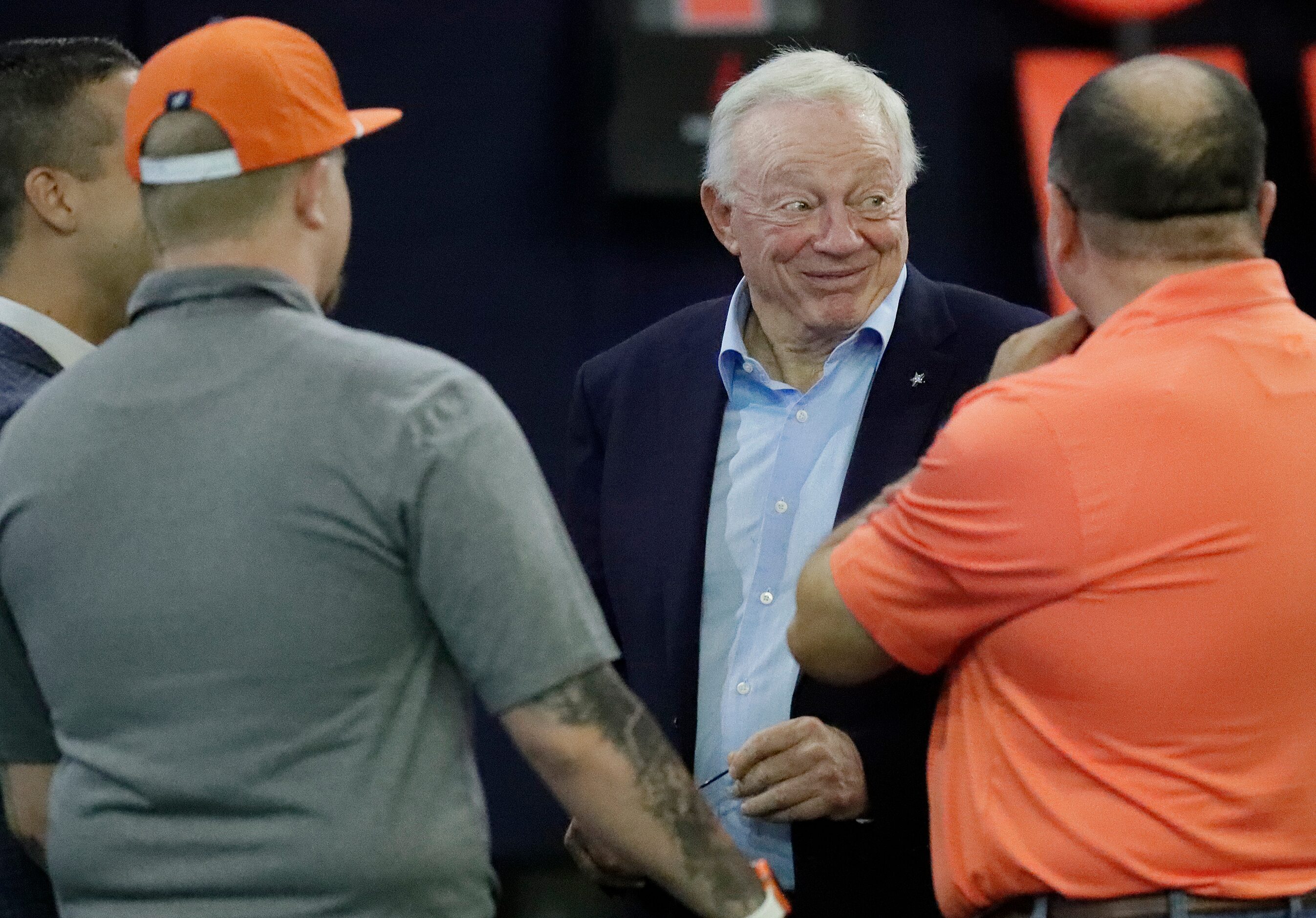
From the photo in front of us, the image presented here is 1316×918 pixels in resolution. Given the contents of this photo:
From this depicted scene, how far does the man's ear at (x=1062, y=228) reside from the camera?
1.58 meters

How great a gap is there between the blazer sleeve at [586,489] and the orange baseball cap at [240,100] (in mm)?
913

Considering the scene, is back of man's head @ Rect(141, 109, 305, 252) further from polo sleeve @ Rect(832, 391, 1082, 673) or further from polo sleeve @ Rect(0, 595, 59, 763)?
polo sleeve @ Rect(832, 391, 1082, 673)

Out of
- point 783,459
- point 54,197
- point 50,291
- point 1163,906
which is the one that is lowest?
point 1163,906

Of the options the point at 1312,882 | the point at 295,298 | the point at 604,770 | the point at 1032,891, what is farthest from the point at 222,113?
the point at 1312,882

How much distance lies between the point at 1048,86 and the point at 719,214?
161 centimetres

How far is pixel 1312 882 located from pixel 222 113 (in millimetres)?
1311

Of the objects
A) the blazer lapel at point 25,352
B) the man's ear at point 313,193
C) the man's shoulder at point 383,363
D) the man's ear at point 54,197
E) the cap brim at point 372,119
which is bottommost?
the blazer lapel at point 25,352

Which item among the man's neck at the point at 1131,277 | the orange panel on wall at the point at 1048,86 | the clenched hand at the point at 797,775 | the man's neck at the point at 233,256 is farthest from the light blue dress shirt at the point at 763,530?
Result: the orange panel on wall at the point at 1048,86

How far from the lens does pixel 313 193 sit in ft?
5.01

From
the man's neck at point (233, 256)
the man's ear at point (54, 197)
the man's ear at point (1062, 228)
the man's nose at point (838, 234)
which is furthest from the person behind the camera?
the man's nose at point (838, 234)

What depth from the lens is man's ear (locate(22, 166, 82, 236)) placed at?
6.91 feet

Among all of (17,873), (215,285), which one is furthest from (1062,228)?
(17,873)

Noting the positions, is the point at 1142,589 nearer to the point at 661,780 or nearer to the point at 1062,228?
the point at 1062,228

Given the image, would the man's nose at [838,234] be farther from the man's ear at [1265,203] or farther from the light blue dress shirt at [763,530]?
the man's ear at [1265,203]
